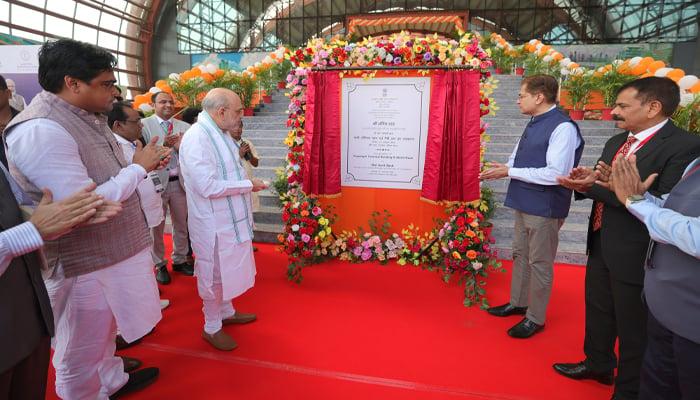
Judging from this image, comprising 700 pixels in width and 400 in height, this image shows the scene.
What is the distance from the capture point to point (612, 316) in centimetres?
202

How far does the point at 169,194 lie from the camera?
11.4 ft

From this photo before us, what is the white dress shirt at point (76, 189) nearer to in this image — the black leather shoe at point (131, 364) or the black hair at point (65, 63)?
the black hair at point (65, 63)

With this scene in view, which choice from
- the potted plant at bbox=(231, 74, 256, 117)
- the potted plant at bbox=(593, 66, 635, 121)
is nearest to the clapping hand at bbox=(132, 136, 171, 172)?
Answer: the potted plant at bbox=(231, 74, 256, 117)

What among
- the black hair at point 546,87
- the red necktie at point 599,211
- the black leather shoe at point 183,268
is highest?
the black hair at point 546,87

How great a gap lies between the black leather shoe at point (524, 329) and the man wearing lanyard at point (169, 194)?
9.11 ft

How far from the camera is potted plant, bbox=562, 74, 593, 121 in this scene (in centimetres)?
667

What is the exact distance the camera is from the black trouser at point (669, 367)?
1202 mm

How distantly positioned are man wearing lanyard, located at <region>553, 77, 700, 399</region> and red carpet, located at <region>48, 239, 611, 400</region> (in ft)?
1.12

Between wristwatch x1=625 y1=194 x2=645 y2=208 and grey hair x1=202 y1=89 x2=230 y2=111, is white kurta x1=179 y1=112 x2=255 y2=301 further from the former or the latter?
wristwatch x1=625 y1=194 x2=645 y2=208

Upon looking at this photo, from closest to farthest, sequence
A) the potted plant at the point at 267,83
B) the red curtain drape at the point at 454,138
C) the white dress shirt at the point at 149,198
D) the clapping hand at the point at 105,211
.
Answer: the clapping hand at the point at 105,211 → the white dress shirt at the point at 149,198 → the red curtain drape at the point at 454,138 → the potted plant at the point at 267,83

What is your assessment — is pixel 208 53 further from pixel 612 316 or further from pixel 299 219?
pixel 612 316

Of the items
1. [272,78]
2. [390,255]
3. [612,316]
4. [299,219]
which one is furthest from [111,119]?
[272,78]

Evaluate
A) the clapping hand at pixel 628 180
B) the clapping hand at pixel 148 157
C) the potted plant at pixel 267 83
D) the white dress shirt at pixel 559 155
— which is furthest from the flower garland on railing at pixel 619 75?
the potted plant at pixel 267 83

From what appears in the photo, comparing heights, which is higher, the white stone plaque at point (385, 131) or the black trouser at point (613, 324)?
the white stone plaque at point (385, 131)
